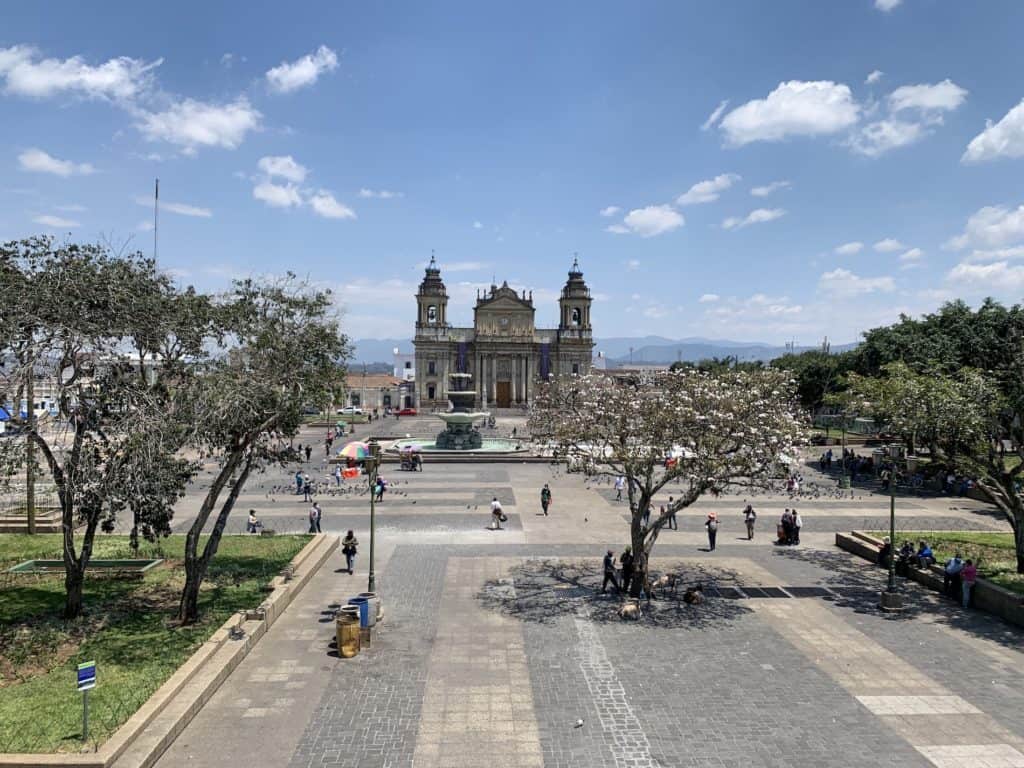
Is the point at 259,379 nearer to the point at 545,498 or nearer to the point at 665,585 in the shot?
the point at 665,585

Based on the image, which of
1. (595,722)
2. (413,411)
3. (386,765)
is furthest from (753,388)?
(413,411)

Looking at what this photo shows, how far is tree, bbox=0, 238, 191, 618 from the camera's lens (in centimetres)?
1171

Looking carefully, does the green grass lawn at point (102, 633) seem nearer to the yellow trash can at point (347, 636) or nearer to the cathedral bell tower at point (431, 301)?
the yellow trash can at point (347, 636)

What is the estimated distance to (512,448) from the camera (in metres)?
46.6

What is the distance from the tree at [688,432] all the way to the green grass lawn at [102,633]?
810cm

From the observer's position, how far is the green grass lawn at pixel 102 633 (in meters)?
9.66

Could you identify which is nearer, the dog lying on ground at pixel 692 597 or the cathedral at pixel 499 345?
the dog lying on ground at pixel 692 597

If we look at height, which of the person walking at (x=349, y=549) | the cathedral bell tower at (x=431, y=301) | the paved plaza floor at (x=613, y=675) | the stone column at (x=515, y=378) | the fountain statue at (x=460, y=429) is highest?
the cathedral bell tower at (x=431, y=301)

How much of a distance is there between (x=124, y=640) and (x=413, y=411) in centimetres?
7707

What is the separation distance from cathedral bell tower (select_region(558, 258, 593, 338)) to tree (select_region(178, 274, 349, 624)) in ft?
281

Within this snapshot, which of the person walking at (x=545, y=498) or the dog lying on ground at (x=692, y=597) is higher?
the person walking at (x=545, y=498)

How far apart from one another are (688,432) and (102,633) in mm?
12062

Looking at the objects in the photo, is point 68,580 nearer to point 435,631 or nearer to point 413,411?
point 435,631

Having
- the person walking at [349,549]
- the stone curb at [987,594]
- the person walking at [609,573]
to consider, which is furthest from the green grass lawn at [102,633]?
the stone curb at [987,594]
